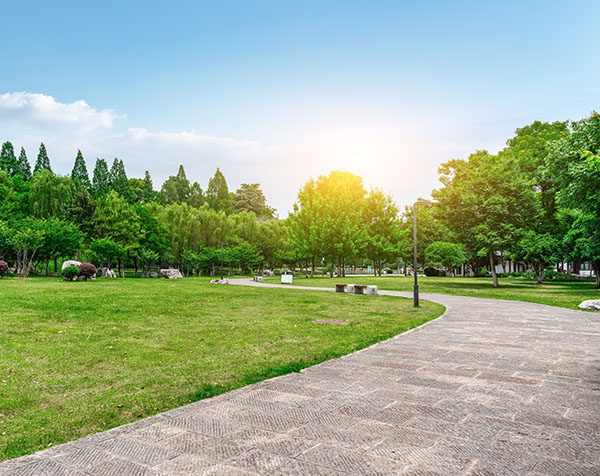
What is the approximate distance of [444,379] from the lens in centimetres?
608

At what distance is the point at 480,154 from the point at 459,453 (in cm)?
3699

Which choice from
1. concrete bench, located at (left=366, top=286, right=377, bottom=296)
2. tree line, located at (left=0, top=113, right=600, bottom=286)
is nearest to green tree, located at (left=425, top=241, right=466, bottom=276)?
tree line, located at (left=0, top=113, right=600, bottom=286)

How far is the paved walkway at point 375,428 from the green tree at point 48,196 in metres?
51.1

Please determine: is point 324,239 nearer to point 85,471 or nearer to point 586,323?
point 586,323

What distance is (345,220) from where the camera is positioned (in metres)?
47.5

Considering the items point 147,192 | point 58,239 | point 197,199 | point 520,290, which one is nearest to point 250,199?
point 197,199

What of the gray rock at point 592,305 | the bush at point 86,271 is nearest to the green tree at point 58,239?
the bush at point 86,271

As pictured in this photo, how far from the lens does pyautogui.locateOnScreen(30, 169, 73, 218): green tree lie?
4838 centimetres

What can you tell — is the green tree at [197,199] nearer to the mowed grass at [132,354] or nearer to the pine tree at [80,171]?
the pine tree at [80,171]

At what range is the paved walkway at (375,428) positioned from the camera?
338 cm

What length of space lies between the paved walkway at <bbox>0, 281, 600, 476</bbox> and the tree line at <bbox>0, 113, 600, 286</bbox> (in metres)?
18.4

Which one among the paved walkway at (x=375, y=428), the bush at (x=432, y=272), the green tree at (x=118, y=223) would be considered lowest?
the paved walkway at (x=375, y=428)

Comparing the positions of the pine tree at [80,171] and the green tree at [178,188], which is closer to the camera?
the pine tree at [80,171]

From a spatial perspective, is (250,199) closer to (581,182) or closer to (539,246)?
(539,246)
